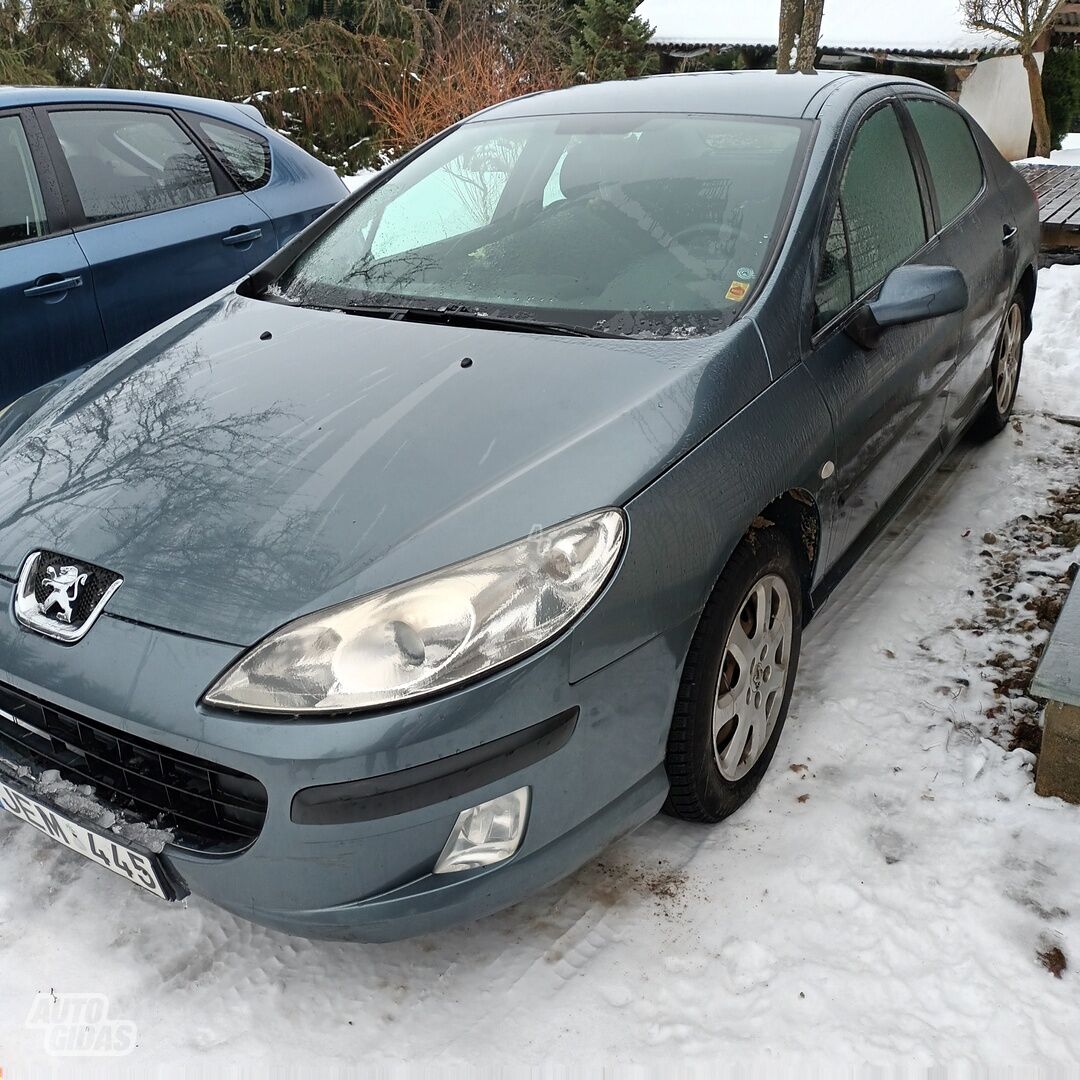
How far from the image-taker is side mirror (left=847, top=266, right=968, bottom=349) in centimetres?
251

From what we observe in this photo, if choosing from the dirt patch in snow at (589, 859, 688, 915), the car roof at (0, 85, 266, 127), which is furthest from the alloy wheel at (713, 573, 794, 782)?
the car roof at (0, 85, 266, 127)

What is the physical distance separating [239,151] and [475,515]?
3381mm

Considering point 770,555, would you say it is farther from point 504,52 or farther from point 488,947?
point 504,52

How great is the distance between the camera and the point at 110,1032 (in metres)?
1.90

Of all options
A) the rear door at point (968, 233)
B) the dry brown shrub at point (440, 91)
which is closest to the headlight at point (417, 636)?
the rear door at point (968, 233)

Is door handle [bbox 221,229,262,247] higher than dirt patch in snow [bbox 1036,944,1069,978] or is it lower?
higher

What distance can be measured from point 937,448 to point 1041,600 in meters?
0.58

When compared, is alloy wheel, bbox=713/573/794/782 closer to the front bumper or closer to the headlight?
the front bumper

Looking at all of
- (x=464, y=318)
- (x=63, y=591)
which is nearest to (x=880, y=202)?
(x=464, y=318)

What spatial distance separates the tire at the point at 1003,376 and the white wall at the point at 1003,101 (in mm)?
18273

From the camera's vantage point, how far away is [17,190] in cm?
375

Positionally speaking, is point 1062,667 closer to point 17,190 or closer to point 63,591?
point 63,591

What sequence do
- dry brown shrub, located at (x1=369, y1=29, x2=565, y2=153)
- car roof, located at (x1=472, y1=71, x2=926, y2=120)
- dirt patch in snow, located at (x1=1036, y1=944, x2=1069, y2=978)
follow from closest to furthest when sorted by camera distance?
dirt patch in snow, located at (x1=1036, y1=944, x2=1069, y2=978)
car roof, located at (x1=472, y1=71, x2=926, y2=120)
dry brown shrub, located at (x1=369, y1=29, x2=565, y2=153)

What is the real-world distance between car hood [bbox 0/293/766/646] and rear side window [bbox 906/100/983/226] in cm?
161
